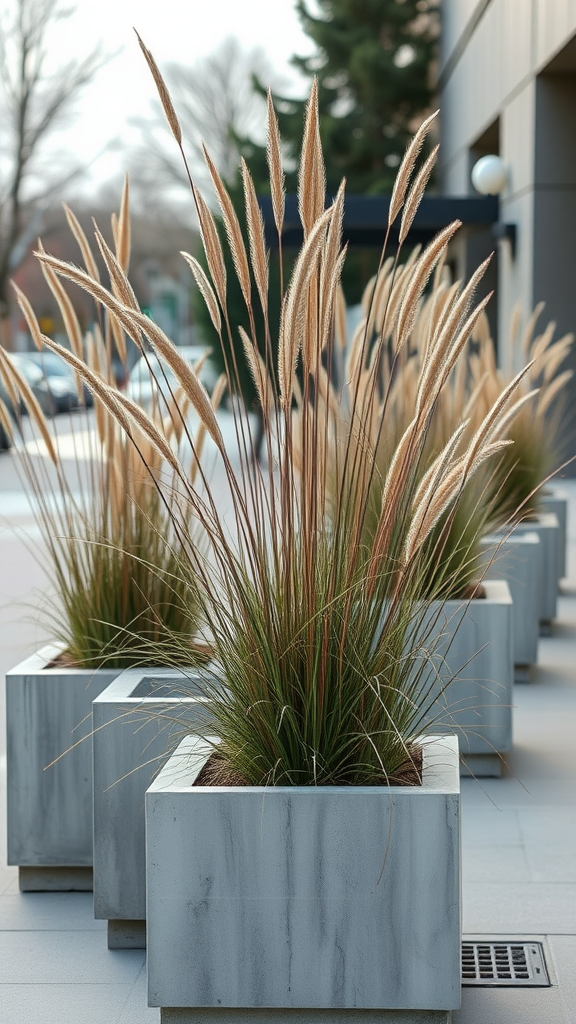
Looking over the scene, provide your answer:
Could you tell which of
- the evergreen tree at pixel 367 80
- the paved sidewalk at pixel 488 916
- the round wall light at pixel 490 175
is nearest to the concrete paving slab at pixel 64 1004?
the paved sidewalk at pixel 488 916

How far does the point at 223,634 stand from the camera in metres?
2.19

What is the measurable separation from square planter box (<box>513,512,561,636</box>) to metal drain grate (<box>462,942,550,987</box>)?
9.87 feet

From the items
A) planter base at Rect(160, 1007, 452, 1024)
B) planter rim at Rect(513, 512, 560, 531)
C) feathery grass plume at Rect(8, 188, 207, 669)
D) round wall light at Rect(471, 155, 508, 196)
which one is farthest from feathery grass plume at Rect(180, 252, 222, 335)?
round wall light at Rect(471, 155, 508, 196)

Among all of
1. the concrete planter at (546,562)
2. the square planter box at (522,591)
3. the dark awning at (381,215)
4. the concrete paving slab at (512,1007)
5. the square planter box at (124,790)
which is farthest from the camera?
the dark awning at (381,215)

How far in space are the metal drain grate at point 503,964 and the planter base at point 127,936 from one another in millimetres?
657

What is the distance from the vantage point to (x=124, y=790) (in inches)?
99.6

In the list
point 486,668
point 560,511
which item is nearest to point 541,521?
point 560,511

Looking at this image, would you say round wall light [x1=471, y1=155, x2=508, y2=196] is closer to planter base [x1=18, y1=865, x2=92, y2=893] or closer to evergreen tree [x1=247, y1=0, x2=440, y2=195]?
evergreen tree [x1=247, y1=0, x2=440, y2=195]

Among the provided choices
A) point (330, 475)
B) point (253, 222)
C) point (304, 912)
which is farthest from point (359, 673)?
point (330, 475)

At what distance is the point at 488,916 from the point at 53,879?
3.26ft

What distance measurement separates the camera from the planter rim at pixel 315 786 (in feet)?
6.73

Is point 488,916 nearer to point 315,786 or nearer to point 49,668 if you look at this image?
point 315,786

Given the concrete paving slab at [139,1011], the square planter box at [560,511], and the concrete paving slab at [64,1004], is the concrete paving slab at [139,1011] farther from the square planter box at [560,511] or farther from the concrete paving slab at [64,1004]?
the square planter box at [560,511]

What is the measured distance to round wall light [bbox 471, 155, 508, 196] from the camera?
44.7ft
